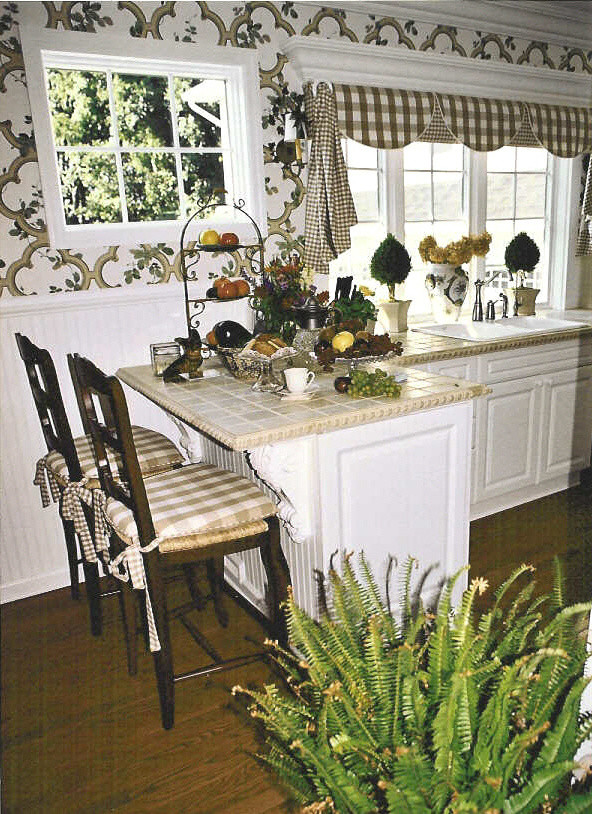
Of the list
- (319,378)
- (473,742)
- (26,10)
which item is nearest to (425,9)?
(26,10)

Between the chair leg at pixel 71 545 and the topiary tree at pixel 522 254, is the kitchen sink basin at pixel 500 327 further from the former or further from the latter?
the chair leg at pixel 71 545

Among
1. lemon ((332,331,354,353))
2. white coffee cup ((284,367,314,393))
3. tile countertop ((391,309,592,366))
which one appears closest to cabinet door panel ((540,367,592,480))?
tile countertop ((391,309,592,366))

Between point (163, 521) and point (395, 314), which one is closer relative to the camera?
point (163, 521)

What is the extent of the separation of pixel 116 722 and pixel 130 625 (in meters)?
0.29

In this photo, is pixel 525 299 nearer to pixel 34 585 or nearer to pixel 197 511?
pixel 197 511

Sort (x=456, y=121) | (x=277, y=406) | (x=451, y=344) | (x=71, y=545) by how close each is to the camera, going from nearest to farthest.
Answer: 1. (x=277, y=406)
2. (x=71, y=545)
3. (x=451, y=344)
4. (x=456, y=121)

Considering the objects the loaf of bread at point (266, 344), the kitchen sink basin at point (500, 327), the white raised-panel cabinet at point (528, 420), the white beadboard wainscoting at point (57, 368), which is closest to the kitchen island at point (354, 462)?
the loaf of bread at point (266, 344)

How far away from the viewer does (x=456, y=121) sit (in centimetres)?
344

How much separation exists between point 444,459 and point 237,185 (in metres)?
1.77

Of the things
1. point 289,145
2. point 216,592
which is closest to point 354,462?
point 216,592

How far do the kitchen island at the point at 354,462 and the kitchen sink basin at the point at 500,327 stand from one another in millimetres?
1365

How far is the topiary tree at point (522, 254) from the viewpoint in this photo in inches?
149

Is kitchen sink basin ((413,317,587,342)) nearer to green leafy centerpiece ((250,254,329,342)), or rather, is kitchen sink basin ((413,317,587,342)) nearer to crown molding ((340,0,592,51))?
green leafy centerpiece ((250,254,329,342))

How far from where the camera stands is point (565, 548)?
293cm
